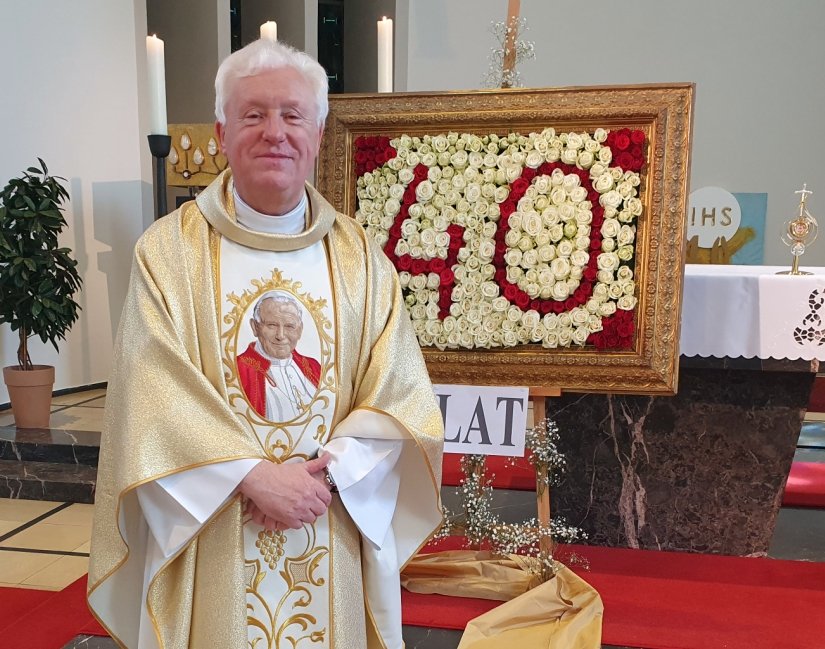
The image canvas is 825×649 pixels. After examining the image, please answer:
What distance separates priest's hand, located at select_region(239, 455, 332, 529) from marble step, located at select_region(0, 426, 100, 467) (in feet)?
10.7

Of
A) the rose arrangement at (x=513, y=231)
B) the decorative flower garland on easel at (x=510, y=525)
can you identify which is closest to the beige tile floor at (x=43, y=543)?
the decorative flower garland on easel at (x=510, y=525)

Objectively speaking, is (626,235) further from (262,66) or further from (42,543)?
(42,543)

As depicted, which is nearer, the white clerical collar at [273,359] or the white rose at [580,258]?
the white clerical collar at [273,359]

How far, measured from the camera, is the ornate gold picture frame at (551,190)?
2.53m

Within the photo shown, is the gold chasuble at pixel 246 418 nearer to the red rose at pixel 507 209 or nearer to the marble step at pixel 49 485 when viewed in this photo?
the red rose at pixel 507 209

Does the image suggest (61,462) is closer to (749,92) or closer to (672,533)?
(672,533)

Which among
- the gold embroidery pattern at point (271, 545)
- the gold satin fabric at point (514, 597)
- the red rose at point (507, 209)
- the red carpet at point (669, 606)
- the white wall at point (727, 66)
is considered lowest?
the red carpet at point (669, 606)

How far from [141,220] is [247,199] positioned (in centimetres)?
544

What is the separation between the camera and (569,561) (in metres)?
3.12

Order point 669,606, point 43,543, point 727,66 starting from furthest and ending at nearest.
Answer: point 727,66
point 43,543
point 669,606

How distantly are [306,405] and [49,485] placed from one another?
10.4 feet

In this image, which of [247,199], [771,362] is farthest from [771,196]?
[247,199]

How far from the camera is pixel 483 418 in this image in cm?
269

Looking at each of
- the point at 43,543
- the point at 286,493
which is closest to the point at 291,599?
the point at 286,493
